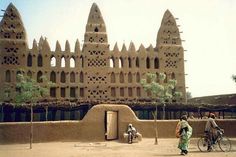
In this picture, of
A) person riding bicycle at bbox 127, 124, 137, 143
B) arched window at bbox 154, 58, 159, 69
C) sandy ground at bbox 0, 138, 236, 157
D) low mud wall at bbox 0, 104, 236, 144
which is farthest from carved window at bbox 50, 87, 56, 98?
person riding bicycle at bbox 127, 124, 137, 143

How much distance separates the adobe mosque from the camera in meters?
49.1

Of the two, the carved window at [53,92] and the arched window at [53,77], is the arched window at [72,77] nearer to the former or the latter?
the arched window at [53,77]

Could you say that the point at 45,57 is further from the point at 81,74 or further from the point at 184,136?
the point at 184,136

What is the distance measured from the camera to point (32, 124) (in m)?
25.5

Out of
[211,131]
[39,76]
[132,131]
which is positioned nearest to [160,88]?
[39,76]

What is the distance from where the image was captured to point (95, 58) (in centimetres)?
5134

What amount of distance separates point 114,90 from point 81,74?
17.4 ft

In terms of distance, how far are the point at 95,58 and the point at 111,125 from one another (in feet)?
84.6

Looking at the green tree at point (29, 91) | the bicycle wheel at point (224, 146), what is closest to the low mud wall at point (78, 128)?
the bicycle wheel at point (224, 146)

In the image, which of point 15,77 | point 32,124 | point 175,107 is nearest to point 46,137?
point 32,124

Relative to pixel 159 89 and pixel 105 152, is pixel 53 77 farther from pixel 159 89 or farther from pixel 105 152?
pixel 105 152

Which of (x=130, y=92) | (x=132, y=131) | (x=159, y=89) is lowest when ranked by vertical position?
(x=132, y=131)

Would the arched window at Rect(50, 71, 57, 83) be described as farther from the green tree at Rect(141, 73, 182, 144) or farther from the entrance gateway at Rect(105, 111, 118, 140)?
the entrance gateway at Rect(105, 111, 118, 140)

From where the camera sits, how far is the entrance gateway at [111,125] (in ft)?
86.6
